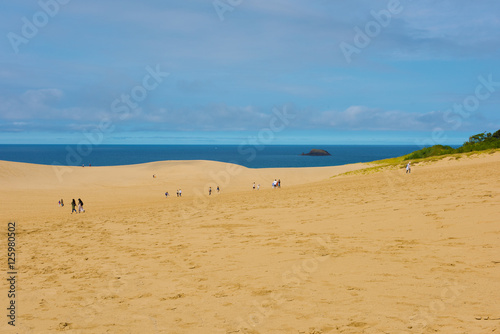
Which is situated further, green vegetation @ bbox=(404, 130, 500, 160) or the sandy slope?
green vegetation @ bbox=(404, 130, 500, 160)

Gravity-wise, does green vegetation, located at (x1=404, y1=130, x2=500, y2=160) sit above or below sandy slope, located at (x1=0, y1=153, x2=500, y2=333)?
above

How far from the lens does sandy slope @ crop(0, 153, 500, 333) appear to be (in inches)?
233

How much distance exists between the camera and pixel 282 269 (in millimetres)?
8352

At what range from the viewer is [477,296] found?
6.09m

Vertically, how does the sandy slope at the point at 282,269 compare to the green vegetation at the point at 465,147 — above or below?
below

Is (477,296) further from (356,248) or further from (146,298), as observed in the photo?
(146,298)

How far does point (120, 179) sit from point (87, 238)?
1659 inches

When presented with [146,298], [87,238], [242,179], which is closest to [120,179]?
[242,179]

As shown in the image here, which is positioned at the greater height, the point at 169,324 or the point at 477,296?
the point at 477,296

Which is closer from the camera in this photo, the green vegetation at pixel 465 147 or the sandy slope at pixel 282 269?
the sandy slope at pixel 282 269

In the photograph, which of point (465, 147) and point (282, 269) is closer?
point (282, 269)

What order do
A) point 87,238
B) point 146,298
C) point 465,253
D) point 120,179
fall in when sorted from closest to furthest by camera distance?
1. point 146,298
2. point 465,253
3. point 87,238
4. point 120,179

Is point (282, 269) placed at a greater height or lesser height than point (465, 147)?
lesser

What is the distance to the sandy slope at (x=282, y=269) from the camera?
233 inches
